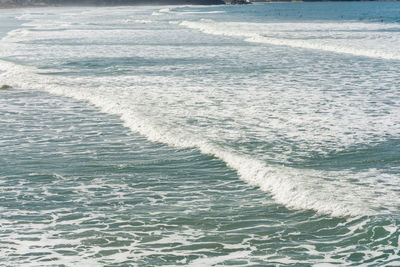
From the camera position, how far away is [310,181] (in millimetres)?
11641

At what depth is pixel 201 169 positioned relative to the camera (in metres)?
12.9

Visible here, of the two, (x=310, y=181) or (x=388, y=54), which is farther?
(x=388, y=54)

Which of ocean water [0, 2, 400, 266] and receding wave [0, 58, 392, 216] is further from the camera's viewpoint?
receding wave [0, 58, 392, 216]

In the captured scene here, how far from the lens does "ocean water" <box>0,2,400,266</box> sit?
355 inches

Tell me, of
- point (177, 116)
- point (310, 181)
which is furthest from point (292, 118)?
point (310, 181)

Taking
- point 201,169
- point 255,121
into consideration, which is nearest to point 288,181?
point 201,169

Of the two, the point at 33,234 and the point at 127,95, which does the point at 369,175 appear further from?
the point at 127,95

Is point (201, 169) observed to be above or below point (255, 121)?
below

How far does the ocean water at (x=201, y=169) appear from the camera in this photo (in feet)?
29.6

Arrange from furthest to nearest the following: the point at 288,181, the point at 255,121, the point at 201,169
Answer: the point at 255,121, the point at 201,169, the point at 288,181

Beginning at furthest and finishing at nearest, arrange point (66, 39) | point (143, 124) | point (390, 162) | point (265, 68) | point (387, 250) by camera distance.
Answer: point (66, 39) → point (265, 68) → point (143, 124) → point (390, 162) → point (387, 250)

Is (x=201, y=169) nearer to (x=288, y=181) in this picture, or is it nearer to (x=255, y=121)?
(x=288, y=181)

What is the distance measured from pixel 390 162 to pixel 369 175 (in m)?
1.20

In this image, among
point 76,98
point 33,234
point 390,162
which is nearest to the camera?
point 33,234
